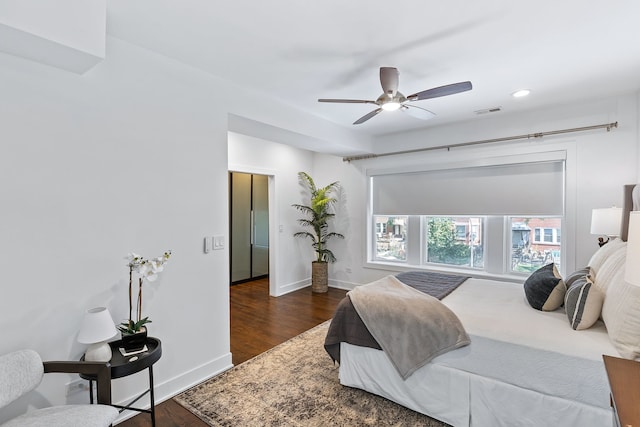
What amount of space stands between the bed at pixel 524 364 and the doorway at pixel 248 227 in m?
4.02

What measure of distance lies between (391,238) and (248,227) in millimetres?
2874

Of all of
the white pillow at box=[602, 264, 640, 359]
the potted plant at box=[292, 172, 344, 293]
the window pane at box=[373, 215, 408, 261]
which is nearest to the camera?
the white pillow at box=[602, 264, 640, 359]

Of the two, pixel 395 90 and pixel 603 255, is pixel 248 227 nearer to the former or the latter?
pixel 395 90

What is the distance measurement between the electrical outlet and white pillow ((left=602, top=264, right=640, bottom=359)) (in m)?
3.14

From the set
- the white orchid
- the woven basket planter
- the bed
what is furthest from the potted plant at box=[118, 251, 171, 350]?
the woven basket planter

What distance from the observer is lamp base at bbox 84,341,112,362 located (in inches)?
70.6

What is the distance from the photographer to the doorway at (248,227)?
5996 millimetres

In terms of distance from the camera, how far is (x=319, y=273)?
5.33 m

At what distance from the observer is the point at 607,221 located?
2.91 meters

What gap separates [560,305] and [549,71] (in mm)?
1978

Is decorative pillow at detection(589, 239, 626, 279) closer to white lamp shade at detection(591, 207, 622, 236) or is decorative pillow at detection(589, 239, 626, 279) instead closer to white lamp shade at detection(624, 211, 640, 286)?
white lamp shade at detection(591, 207, 622, 236)

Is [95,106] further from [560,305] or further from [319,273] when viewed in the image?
[319,273]

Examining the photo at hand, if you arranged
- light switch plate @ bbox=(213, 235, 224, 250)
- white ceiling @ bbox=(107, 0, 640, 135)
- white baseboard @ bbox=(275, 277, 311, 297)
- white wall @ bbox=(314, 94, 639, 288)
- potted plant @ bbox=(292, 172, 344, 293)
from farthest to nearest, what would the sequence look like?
potted plant @ bbox=(292, 172, 344, 293) → white baseboard @ bbox=(275, 277, 311, 297) → white wall @ bbox=(314, 94, 639, 288) → light switch plate @ bbox=(213, 235, 224, 250) → white ceiling @ bbox=(107, 0, 640, 135)

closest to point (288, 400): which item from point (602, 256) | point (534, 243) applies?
point (602, 256)
